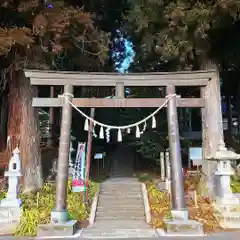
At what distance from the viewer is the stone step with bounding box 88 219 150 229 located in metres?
8.99

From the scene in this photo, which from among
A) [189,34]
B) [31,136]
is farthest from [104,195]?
[189,34]

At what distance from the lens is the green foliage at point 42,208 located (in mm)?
8555

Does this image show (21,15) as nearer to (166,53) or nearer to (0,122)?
(166,53)

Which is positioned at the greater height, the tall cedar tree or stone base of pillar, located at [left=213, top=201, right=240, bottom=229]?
the tall cedar tree

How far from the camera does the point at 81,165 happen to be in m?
11.2

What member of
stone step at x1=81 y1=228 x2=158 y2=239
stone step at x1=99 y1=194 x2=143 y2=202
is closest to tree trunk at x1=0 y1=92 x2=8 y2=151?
stone step at x1=99 y1=194 x2=143 y2=202

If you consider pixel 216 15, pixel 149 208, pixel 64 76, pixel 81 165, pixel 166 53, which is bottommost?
pixel 149 208

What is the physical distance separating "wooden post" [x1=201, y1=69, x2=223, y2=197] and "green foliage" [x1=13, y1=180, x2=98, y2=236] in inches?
171

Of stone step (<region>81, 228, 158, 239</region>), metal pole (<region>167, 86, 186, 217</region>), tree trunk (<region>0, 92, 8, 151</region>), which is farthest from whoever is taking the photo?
tree trunk (<region>0, 92, 8, 151</region>)

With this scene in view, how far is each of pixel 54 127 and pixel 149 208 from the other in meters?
13.0

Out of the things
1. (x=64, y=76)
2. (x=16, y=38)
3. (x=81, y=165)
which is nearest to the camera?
(x=64, y=76)

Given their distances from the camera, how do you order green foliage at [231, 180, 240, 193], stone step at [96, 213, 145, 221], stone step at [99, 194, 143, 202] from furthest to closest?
stone step at [99, 194, 143, 202], green foliage at [231, 180, 240, 193], stone step at [96, 213, 145, 221]

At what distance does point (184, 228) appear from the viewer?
7.77 metres

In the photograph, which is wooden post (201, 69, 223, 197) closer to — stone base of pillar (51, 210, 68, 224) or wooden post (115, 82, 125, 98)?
wooden post (115, 82, 125, 98)
